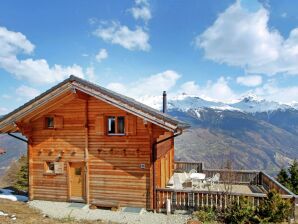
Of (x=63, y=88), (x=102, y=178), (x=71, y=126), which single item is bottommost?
(x=102, y=178)

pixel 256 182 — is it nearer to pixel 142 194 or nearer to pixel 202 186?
pixel 202 186

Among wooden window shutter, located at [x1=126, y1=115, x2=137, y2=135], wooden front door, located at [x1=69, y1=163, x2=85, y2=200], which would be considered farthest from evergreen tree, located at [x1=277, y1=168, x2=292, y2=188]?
wooden front door, located at [x1=69, y1=163, x2=85, y2=200]

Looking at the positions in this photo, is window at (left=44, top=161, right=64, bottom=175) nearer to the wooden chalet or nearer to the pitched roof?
the wooden chalet

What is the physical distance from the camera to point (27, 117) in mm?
16906

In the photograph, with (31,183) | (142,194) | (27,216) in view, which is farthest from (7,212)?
(142,194)

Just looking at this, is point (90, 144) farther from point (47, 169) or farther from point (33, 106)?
point (33, 106)

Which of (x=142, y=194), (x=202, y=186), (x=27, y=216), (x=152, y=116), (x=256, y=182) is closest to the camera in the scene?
(x=27, y=216)

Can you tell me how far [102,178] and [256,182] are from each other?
1117 centimetres

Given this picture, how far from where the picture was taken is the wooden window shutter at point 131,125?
15.8 m

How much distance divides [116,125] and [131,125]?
95cm

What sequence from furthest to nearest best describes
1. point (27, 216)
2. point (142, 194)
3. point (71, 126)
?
point (71, 126), point (142, 194), point (27, 216)

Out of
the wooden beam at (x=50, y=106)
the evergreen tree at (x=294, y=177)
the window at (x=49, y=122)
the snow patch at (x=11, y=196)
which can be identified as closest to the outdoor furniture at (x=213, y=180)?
the evergreen tree at (x=294, y=177)

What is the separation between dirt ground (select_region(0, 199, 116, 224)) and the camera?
495 inches

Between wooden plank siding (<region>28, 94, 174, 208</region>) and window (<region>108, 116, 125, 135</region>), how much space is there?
0.76 ft
